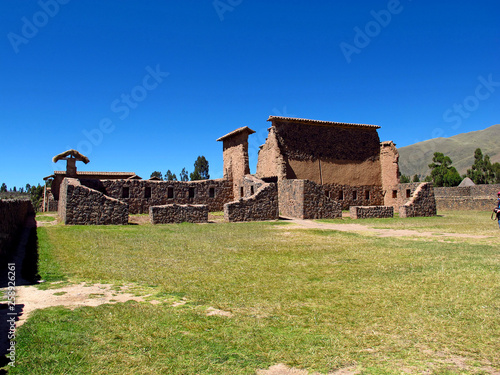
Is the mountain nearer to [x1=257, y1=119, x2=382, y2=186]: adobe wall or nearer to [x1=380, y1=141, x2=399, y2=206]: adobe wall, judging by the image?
[x1=380, y1=141, x2=399, y2=206]: adobe wall

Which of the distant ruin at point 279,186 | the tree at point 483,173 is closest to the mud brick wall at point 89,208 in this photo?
the distant ruin at point 279,186

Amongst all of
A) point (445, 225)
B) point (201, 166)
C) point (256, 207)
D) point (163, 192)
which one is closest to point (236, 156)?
point (163, 192)

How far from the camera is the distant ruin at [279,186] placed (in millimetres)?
21844

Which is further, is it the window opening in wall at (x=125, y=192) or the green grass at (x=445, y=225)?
the window opening in wall at (x=125, y=192)

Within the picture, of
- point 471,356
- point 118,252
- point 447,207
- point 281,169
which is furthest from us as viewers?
point 447,207

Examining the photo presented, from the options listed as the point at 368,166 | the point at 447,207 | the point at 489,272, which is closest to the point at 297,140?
the point at 368,166

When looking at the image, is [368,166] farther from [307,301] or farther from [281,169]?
[307,301]

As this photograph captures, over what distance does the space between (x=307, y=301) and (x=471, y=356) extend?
2.52 metres

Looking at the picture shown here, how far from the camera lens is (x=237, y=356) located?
12.9ft

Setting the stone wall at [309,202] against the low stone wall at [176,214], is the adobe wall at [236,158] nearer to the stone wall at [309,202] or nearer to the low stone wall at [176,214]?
the stone wall at [309,202]

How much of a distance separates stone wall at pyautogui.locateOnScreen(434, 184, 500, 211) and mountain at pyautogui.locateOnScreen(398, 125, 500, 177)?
298 feet

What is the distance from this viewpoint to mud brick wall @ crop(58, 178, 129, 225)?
20.3m

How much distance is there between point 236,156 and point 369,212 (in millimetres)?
12423

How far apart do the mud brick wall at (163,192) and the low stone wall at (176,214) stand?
645cm
